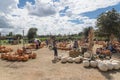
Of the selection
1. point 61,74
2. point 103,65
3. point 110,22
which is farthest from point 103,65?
point 110,22

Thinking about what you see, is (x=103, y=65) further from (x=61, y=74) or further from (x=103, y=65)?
(x=61, y=74)

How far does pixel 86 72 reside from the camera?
38.9 ft

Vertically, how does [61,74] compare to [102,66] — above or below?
below

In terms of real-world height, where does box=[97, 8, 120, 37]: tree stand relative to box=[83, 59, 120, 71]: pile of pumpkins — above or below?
above

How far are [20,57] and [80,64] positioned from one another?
5.22m

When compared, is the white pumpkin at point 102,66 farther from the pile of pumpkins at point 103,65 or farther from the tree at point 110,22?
the tree at point 110,22

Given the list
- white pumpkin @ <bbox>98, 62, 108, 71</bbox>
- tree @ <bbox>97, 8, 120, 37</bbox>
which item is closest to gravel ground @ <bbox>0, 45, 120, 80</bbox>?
white pumpkin @ <bbox>98, 62, 108, 71</bbox>

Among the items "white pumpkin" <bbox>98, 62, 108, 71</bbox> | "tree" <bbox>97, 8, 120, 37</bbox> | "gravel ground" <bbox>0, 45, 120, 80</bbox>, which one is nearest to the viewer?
"gravel ground" <bbox>0, 45, 120, 80</bbox>

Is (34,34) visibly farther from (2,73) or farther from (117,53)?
(2,73)

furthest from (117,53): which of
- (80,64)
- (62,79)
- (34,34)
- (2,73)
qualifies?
(34,34)

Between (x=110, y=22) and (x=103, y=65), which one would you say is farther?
(x=110, y=22)

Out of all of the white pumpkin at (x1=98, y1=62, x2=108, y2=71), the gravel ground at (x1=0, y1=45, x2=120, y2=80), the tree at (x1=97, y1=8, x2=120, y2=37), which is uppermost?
the tree at (x1=97, y1=8, x2=120, y2=37)

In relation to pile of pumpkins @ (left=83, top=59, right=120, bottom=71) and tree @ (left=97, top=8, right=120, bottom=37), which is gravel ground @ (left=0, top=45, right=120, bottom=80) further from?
tree @ (left=97, top=8, right=120, bottom=37)

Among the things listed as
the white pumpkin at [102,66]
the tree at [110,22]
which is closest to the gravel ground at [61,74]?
the white pumpkin at [102,66]
